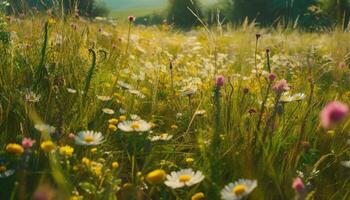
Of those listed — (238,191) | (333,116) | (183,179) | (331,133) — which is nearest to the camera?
(333,116)

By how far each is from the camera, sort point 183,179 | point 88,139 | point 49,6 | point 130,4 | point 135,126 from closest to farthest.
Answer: point 183,179
point 88,139
point 135,126
point 49,6
point 130,4

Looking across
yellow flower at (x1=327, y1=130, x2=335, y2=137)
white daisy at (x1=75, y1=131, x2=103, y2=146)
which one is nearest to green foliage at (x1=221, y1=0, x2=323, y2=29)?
yellow flower at (x1=327, y1=130, x2=335, y2=137)

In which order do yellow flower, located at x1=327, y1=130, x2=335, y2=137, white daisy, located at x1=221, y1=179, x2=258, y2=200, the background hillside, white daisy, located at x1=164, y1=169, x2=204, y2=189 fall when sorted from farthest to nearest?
1. the background hillside
2. yellow flower, located at x1=327, y1=130, x2=335, y2=137
3. white daisy, located at x1=164, y1=169, x2=204, y2=189
4. white daisy, located at x1=221, y1=179, x2=258, y2=200

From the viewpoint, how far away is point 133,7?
199 ft

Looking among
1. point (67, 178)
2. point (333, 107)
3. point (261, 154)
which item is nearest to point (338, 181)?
point (261, 154)

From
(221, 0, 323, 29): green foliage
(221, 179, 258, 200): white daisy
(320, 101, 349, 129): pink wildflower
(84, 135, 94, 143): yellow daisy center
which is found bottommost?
(221, 0, 323, 29): green foliage

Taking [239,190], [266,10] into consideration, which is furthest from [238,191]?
[266,10]

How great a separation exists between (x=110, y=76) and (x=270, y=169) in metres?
1.31

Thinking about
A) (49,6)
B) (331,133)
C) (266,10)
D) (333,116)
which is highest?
(333,116)

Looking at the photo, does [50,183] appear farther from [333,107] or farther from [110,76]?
[110,76]

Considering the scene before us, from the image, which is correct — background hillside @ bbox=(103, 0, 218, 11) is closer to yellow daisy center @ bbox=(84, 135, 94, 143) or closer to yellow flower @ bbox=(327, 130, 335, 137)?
yellow flower @ bbox=(327, 130, 335, 137)

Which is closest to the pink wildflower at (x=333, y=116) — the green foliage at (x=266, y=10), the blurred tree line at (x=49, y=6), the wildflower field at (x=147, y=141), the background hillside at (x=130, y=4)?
the wildflower field at (x=147, y=141)

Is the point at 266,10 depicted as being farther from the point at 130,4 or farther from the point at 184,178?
the point at 130,4

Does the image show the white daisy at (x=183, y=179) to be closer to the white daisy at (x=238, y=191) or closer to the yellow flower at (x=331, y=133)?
the white daisy at (x=238, y=191)
